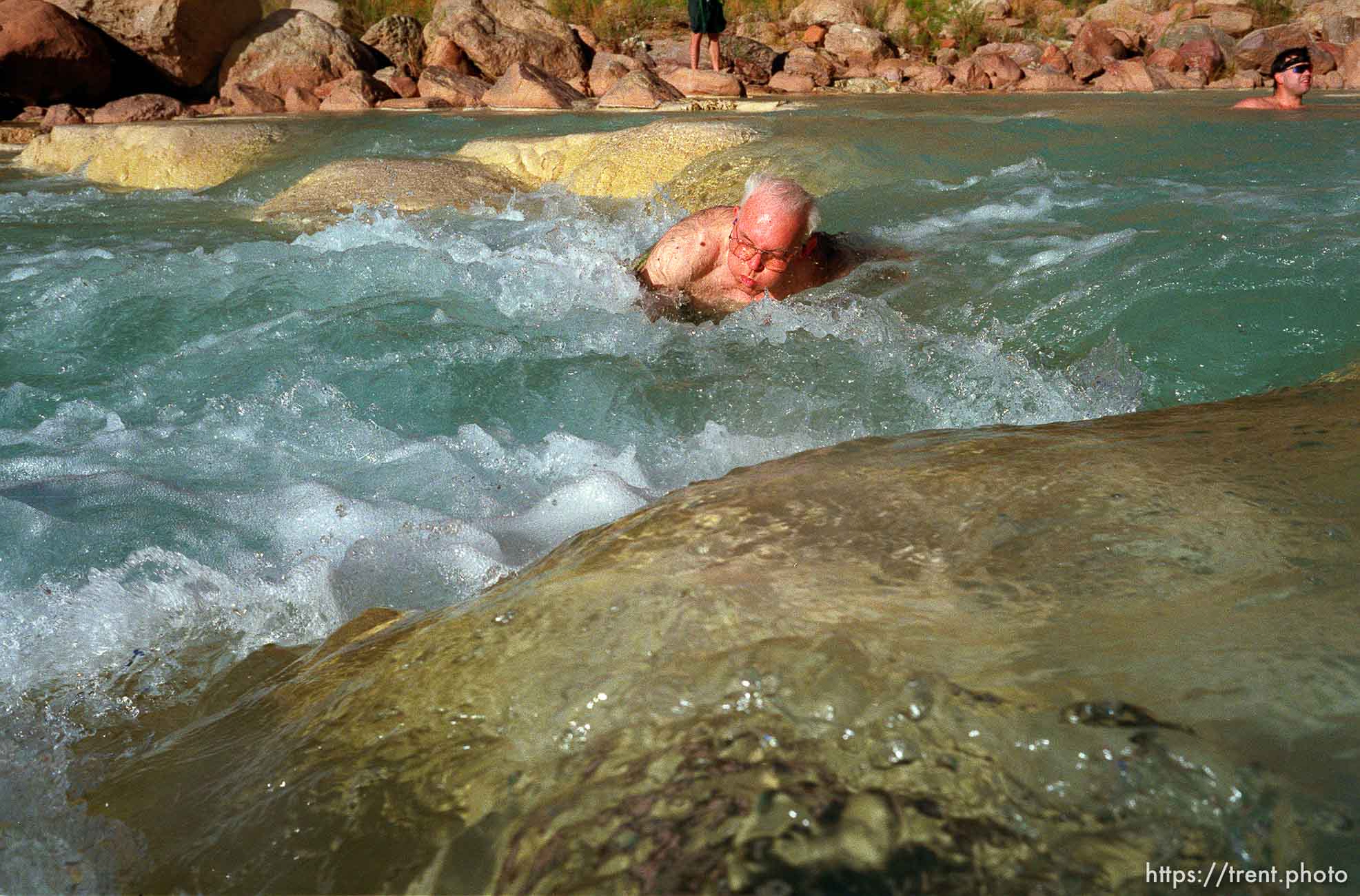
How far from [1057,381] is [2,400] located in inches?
148

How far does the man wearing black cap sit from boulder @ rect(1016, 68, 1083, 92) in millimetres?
5517

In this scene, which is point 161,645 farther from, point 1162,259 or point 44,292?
point 1162,259

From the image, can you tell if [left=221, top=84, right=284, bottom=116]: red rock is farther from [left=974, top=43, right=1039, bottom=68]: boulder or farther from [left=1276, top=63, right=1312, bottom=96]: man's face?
[left=1276, top=63, right=1312, bottom=96]: man's face

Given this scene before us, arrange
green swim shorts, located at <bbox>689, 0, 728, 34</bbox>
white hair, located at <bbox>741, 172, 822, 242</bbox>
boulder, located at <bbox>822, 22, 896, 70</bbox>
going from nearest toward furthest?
white hair, located at <bbox>741, 172, 822, 242</bbox>
green swim shorts, located at <bbox>689, 0, 728, 34</bbox>
boulder, located at <bbox>822, 22, 896, 70</bbox>

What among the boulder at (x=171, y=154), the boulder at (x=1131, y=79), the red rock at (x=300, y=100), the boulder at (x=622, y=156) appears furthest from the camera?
the boulder at (x=1131, y=79)

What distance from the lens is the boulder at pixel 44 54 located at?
501 inches

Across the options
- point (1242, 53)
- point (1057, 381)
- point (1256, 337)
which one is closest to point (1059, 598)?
point (1057, 381)

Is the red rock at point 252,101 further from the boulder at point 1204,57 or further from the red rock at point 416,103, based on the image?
the boulder at point 1204,57

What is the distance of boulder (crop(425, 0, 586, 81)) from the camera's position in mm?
14875

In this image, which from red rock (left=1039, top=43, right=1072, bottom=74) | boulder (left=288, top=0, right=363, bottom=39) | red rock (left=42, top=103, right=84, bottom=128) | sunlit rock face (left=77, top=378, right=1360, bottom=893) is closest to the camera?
sunlit rock face (left=77, top=378, right=1360, bottom=893)

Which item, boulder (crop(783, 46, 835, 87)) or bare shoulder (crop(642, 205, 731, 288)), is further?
boulder (crop(783, 46, 835, 87))

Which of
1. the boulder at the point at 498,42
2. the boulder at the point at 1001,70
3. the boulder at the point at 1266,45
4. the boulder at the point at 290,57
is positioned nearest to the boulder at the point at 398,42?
the boulder at the point at 498,42

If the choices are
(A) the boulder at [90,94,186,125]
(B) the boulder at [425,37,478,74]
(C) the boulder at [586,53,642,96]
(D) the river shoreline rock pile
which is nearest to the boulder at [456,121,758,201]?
(D) the river shoreline rock pile

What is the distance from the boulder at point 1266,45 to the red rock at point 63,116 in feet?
53.5
